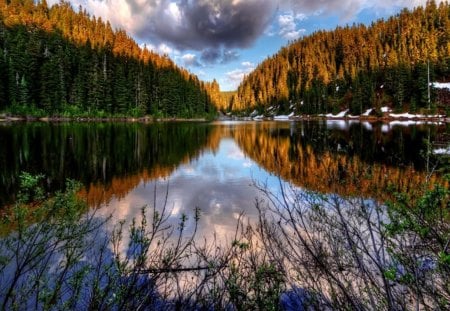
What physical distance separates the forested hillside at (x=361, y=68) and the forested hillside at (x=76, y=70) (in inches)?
1859

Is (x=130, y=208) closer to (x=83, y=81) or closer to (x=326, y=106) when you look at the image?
(x=83, y=81)

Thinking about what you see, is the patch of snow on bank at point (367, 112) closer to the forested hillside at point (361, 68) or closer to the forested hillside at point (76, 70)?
the forested hillside at point (361, 68)

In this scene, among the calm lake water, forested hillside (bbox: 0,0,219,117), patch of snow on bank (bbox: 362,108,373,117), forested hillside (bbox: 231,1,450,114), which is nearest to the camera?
the calm lake water

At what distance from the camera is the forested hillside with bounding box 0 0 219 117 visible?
224 ft

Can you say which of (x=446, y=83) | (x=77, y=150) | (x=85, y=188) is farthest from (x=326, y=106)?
(x=85, y=188)

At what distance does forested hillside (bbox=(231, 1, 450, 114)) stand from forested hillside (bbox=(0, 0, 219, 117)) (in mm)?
47218

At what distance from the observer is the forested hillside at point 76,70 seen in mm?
68250

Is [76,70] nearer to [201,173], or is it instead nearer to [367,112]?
[201,173]

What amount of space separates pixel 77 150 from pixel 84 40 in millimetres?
80609

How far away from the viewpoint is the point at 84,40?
301 ft

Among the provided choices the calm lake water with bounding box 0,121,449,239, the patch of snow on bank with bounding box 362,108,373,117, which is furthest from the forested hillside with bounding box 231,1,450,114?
the calm lake water with bounding box 0,121,449,239

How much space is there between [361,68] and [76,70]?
88983 mm

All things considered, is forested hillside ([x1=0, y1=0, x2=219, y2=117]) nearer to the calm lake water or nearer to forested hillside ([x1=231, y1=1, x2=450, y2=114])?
forested hillside ([x1=231, y1=1, x2=450, y2=114])

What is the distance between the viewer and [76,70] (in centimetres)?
8238
